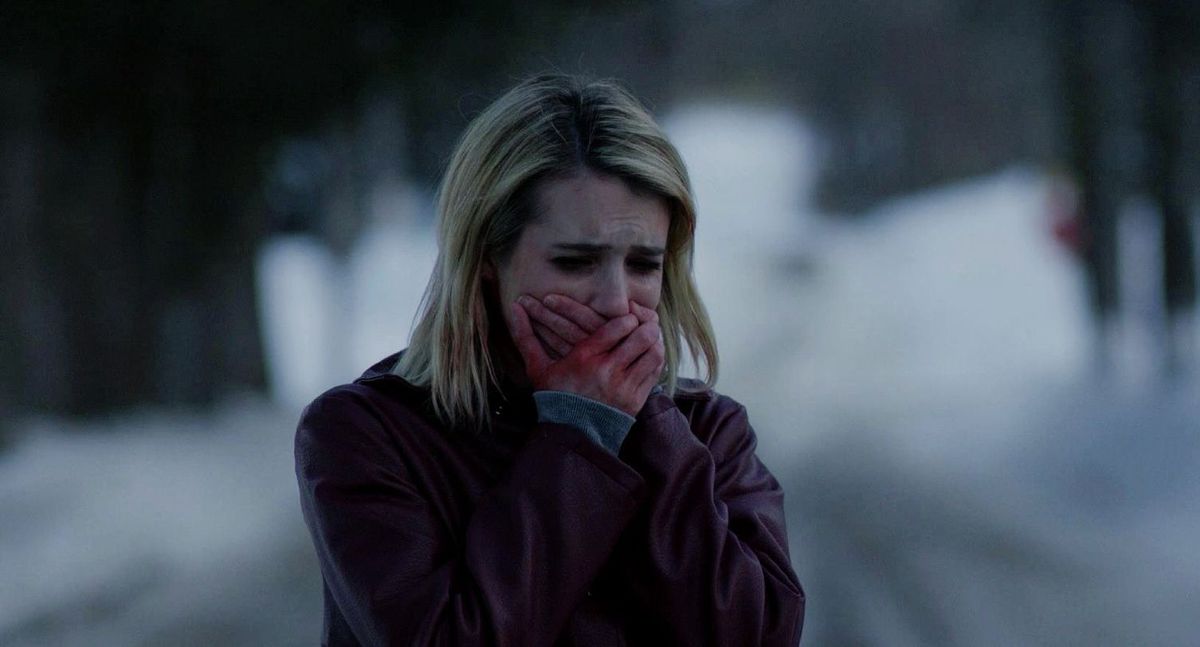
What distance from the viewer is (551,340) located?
147cm

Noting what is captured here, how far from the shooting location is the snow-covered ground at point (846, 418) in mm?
5551

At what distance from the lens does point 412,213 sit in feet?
21.4

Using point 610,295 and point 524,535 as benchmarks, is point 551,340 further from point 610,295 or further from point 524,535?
point 524,535

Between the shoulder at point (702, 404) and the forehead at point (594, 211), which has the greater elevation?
the forehead at point (594, 211)

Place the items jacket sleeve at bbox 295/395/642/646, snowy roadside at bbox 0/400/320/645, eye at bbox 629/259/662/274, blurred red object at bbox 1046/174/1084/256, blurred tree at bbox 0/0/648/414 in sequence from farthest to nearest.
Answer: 1. blurred red object at bbox 1046/174/1084/256
2. blurred tree at bbox 0/0/648/414
3. snowy roadside at bbox 0/400/320/645
4. eye at bbox 629/259/662/274
5. jacket sleeve at bbox 295/395/642/646

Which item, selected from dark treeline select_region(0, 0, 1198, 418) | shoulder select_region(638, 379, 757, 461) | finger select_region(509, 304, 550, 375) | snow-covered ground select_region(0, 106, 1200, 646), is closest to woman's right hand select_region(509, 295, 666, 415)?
finger select_region(509, 304, 550, 375)

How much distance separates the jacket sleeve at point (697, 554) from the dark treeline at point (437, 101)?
15.6ft

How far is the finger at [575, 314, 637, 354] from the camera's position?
4.71 feet

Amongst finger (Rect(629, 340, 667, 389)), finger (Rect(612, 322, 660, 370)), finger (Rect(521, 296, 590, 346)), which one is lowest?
finger (Rect(629, 340, 667, 389))

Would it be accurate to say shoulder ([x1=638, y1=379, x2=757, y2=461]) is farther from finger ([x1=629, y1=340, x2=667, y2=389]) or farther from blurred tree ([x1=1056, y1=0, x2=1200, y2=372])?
blurred tree ([x1=1056, y1=0, x2=1200, y2=372])

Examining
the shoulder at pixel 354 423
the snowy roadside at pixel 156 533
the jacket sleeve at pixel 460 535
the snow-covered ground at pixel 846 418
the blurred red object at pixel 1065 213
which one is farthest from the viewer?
the blurred red object at pixel 1065 213

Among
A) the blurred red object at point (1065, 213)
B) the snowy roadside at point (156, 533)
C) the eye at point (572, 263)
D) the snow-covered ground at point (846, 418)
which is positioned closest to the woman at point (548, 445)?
the eye at point (572, 263)

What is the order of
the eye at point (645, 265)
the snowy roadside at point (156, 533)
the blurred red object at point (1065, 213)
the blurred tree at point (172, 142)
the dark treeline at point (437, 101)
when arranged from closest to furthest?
the eye at point (645, 265), the snowy roadside at point (156, 533), the blurred tree at point (172, 142), the dark treeline at point (437, 101), the blurred red object at point (1065, 213)

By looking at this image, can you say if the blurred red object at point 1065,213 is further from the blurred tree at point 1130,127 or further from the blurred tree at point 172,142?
the blurred tree at point 172,142
